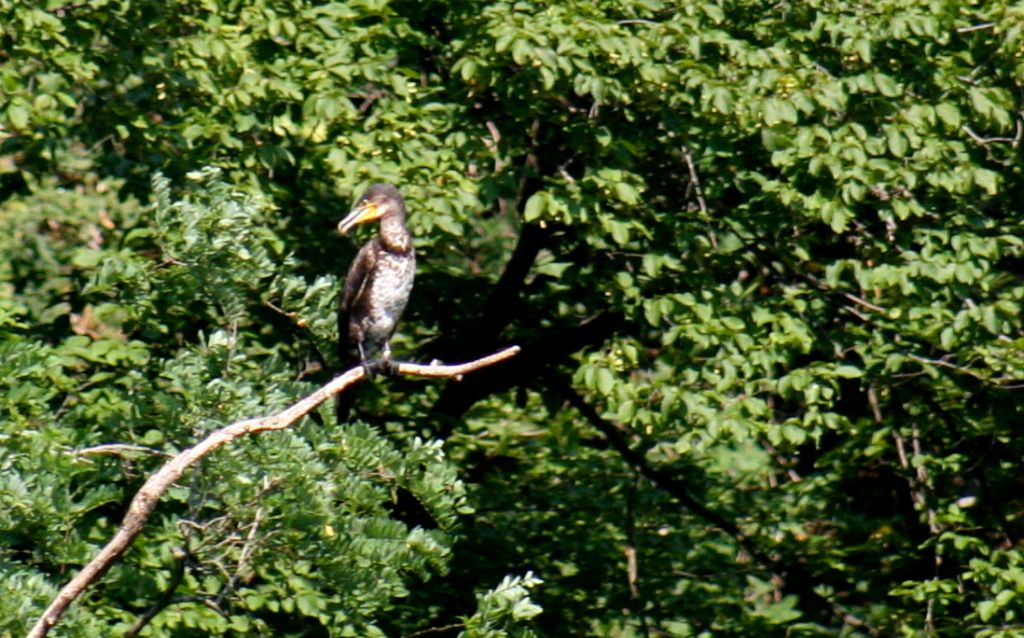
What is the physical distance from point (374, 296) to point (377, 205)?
50 cm

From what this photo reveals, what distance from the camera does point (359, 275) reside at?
285 inches

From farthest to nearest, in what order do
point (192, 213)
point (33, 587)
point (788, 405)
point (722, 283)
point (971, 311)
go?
point (788, 405) < point (722, 283) < point (971, 311) < point (192, 213) < point (33, 587)

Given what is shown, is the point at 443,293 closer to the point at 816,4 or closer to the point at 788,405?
the point at 788,405

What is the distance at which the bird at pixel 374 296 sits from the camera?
7.06m

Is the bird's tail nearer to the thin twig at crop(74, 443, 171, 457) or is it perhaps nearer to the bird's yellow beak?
the bird's yellow beak

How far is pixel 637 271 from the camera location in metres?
7.10

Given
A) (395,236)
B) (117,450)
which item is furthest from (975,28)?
(117,450)

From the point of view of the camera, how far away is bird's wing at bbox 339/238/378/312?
716 cm

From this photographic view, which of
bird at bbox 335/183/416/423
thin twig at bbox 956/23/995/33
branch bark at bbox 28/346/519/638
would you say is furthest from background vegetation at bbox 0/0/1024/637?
branch bark at bbox 28/346/519/638

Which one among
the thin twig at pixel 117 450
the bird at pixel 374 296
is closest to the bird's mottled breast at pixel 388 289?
the bird at pixel 374 296

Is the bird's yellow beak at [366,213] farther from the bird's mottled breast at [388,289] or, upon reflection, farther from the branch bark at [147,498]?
the branch bark at [147,498]

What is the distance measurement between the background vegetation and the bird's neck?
0.10 m

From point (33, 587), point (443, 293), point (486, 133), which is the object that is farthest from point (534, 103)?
point (33, 587)

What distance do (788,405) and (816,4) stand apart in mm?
1951
